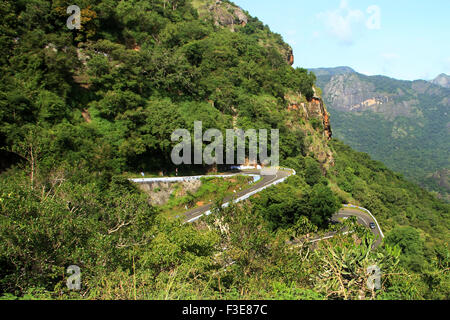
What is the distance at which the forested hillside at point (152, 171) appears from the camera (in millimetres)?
11452

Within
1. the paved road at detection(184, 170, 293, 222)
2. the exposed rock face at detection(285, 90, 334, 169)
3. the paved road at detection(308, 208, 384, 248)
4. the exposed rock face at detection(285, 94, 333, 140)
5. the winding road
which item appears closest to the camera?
the paved road at detection(184, 170, 293, 222)

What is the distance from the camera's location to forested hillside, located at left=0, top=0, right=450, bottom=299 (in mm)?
11452

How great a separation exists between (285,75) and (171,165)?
47028mm

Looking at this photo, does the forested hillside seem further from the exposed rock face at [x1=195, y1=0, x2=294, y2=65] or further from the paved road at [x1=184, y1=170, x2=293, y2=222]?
the exposed rock face at [x1=195, y1=0, x2=294, y2=65]

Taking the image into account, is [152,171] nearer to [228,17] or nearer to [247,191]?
[247,191]

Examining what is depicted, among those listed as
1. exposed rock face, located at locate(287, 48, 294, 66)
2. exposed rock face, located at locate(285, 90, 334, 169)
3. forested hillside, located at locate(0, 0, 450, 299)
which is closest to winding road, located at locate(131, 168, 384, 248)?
forested hillside, located at locate(0, 0, 450, 299)

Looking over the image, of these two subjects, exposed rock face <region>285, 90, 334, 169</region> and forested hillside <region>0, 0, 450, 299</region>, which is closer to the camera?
forested hillside <region>0, 0, 450, 299</region>

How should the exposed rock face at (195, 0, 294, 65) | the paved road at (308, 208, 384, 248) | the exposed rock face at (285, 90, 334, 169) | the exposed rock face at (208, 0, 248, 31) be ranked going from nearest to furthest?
the paved road at (308, 208, 384, 248), the exposed rock face at (285, 90, 334, 169), the exposed rock face at (195, 0, 294, 65), the exposed rock face at (208, 0, 248, 31)

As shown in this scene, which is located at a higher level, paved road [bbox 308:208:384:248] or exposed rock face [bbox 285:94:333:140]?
exposed rock face [bbox 285:94:333:140]

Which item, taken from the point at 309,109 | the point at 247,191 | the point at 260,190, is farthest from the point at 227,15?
the point at 260,190

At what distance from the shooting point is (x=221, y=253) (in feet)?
56.3

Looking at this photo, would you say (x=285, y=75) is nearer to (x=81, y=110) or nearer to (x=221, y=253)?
(x=81, y=110)

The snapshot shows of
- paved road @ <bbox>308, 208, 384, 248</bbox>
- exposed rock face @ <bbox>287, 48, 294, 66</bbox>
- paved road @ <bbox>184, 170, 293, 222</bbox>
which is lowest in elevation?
paved road @ <bbox>308, 208, 384, 248</bbox>
